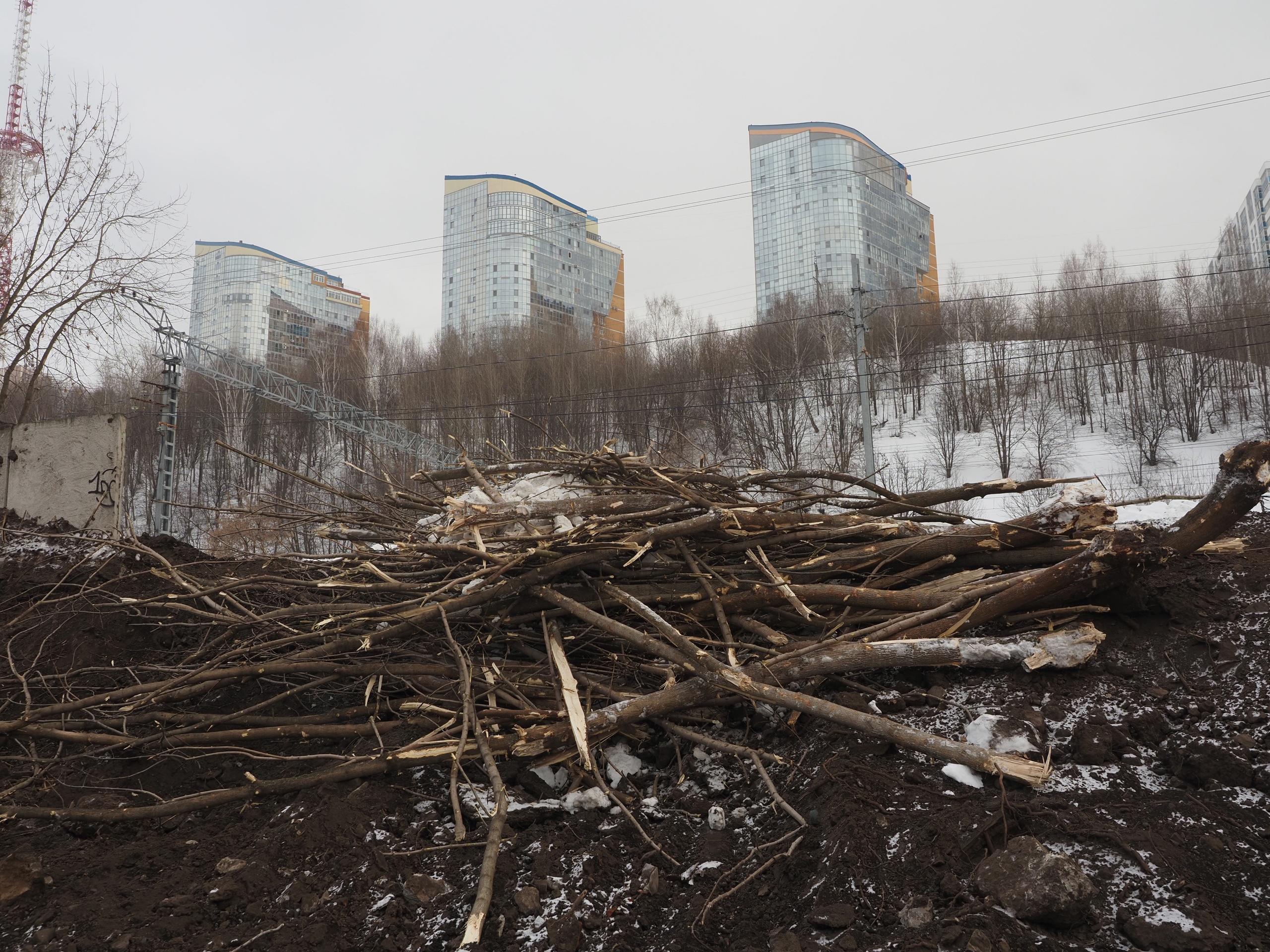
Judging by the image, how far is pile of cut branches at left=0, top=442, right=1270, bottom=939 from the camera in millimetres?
3305

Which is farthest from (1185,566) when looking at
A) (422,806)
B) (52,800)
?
(52,800)

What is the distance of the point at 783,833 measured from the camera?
2.69 m

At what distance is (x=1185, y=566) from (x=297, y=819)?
461 centimetres

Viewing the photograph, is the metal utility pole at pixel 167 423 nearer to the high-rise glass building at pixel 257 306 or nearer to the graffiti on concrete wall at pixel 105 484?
the graffiti on concrete wall at pixel 105 484

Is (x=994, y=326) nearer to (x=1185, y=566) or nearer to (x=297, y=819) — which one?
(x=1185, y=566)

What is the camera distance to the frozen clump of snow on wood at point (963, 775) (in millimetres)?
2662

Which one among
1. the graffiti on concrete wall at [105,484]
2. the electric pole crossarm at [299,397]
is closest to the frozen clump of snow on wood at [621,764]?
the graffiti on concrete wall at [105,484]

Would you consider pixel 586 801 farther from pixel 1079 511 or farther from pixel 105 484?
pixel 105 484

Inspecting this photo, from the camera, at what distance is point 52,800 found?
11.1 ft

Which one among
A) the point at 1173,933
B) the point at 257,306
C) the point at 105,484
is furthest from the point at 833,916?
the point at 257,306

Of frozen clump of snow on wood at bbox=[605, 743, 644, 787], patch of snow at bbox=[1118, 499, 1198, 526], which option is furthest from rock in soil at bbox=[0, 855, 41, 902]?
patch of snow at bbox=[1118, 499, 1198, 526]

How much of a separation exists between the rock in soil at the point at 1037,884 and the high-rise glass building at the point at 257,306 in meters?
41.6

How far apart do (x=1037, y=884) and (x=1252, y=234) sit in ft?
204

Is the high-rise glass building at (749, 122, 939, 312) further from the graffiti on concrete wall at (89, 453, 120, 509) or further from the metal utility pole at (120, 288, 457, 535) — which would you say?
the graffiti on concrete wall at (89, 453, 120, 509)
